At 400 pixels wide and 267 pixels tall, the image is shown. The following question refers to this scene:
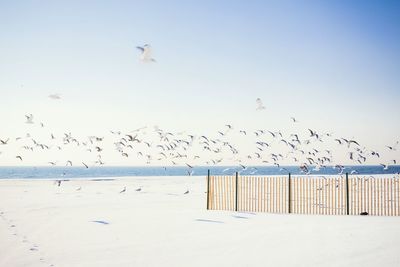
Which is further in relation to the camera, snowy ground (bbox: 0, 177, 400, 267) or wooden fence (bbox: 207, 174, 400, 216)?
wooden fence (bbox: 207, 174, 400, 216)

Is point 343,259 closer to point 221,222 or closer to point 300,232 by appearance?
point 300,232

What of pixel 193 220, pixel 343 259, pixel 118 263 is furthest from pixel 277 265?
pixel 193 220

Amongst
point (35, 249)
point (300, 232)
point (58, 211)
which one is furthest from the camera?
point (58, 211)

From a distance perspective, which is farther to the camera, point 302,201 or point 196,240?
point 302,201

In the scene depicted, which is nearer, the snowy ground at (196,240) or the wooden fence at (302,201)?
the snowy ground at (196,240)

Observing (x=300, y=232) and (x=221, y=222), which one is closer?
(x=300, y=232)

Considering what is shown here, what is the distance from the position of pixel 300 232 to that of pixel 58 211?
12.3 m

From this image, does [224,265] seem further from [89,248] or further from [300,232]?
[300,232]

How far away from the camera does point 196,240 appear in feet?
37.9

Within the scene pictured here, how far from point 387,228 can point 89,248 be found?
10297 mm

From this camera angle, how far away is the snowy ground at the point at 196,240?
9.06 m

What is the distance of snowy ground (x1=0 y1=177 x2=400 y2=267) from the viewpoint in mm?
9062

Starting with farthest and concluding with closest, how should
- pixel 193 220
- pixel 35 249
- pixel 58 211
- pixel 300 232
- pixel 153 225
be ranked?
1. pixel 58 211
2. pixel 193 220
3. pixel 153 225
4. pixel 300 232
5. pixel 35 249

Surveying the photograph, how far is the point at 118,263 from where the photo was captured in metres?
8.80
